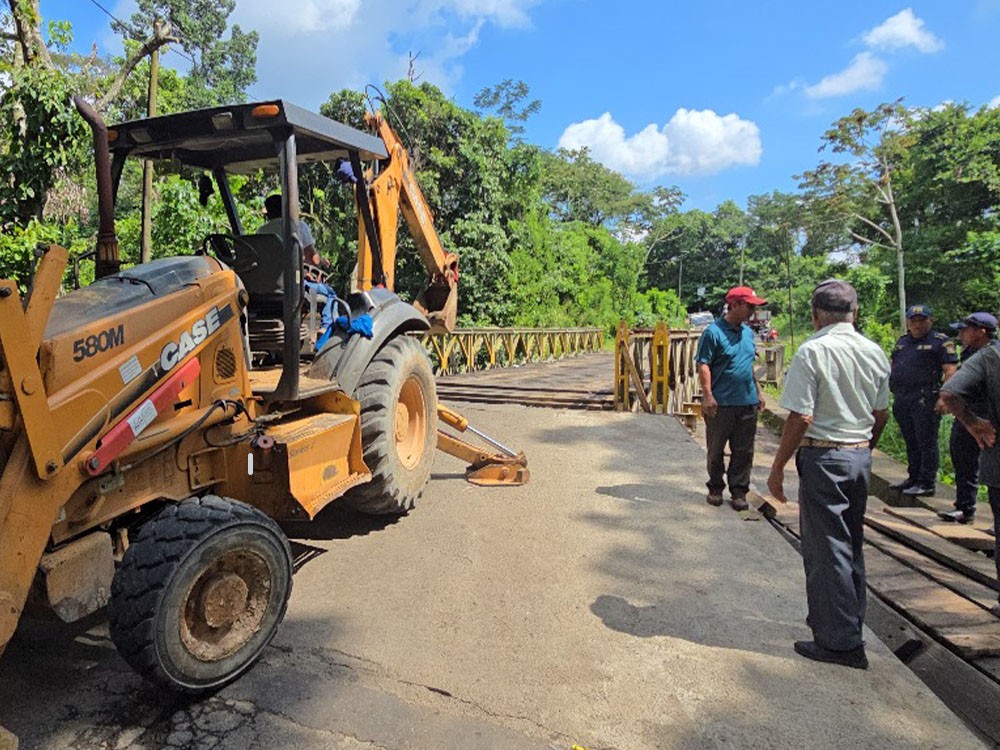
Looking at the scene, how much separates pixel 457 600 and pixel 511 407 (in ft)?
20.4

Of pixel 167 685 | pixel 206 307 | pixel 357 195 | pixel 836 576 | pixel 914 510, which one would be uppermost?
pixel 357 195

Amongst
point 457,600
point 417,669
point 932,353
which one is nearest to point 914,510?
point 932,353

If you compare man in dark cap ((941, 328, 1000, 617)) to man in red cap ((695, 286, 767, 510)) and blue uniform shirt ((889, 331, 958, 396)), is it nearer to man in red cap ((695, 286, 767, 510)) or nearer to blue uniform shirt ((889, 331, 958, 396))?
man in red cap ((695, 286, 767, 510))

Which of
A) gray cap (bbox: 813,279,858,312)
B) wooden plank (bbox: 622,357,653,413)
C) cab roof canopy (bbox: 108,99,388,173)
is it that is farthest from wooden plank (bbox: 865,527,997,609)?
cab roof canopy (bbox: 108,99,388,173)

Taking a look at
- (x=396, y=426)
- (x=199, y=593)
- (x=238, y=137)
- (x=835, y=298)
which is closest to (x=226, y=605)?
(x=199, y=593)

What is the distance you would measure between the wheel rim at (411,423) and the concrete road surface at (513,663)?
52 cm

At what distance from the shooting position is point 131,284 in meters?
2.89

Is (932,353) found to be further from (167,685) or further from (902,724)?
(167,685)

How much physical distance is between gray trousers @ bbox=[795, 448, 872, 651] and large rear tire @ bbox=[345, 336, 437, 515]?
2.51 m

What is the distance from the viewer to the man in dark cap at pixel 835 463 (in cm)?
298

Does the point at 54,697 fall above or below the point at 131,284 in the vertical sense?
below

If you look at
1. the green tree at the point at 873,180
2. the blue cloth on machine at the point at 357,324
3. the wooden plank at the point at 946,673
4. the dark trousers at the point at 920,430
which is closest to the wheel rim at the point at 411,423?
the blue cloth on machine at the point at 357,324

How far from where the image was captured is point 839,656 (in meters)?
2.98

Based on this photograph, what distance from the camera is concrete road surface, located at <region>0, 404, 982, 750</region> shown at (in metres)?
2.48
